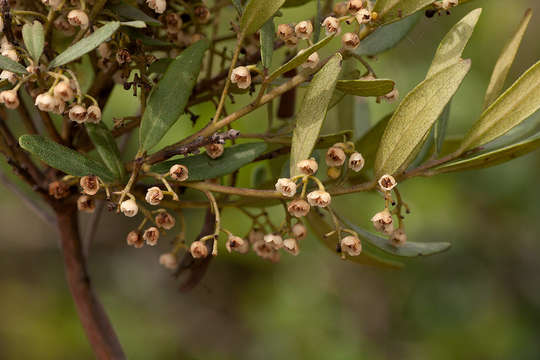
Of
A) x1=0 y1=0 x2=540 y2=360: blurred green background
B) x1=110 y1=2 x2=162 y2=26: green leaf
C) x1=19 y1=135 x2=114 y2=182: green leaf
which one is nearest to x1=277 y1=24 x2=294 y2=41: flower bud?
x1=110 y1=2 x2=162 y2=26: green leaf

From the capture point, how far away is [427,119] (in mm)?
547

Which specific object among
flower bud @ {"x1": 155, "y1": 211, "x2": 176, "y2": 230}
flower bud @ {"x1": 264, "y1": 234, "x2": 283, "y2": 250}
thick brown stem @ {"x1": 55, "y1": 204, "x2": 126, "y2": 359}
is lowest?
thick brown stem @ {"x1": 55, "y1": 204, "x2": 126, "y2": 359}

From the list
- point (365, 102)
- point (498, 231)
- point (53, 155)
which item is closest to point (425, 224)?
point (498, 231)

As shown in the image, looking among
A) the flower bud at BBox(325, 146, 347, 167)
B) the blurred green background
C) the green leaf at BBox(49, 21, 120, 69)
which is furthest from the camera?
the blurred green background

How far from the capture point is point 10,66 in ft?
1.65

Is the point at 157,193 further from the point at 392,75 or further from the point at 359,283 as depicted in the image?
the point at 359,283

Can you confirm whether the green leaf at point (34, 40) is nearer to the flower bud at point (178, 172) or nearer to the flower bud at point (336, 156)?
the flower bud at point (178, 172)

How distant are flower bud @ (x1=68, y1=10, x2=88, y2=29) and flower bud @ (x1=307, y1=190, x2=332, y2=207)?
0.25 meters

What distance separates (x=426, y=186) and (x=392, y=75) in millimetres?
432

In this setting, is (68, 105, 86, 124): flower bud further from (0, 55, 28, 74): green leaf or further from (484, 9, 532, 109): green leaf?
(484, 9, 532, 109): green leaf

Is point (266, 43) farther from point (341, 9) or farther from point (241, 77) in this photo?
point (341, 9)

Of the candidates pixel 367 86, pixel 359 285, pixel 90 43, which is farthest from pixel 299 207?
pixel 359 285

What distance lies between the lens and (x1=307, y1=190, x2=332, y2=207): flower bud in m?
0.53

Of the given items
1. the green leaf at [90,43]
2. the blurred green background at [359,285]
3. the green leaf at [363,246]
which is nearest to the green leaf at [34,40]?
the green leaf at [90,43]
